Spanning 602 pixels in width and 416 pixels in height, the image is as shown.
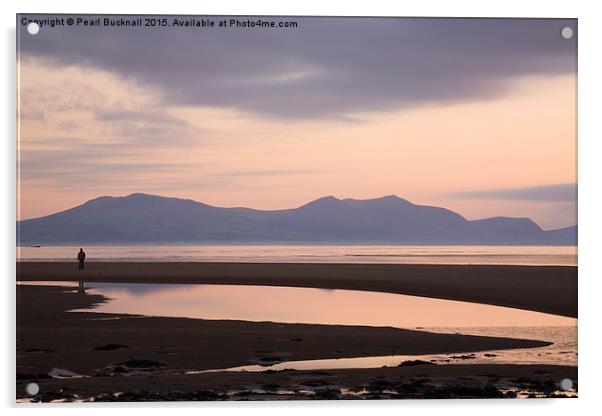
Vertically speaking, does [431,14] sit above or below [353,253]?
above

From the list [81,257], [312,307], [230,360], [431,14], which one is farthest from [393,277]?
[81,257]

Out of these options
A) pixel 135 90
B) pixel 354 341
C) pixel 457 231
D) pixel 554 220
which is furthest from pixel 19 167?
pixel 554 220

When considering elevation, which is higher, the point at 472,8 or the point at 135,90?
the point at 472,8

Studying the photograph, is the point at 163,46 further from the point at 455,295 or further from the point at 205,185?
the point at 455,295

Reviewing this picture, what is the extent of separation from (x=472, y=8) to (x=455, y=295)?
160 inches

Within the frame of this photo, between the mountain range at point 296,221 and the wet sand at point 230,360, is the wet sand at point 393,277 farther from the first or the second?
the wet sand at point 230,360

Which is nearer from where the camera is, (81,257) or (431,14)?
(431,14)

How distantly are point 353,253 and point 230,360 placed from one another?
2.30 m

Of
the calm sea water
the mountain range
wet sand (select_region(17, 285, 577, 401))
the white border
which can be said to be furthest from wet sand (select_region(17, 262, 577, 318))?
wet sand (select_region(17, 285, 577, 401))

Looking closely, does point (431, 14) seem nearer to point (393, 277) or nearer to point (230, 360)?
point (230, 360)

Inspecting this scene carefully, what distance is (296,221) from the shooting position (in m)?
11.8

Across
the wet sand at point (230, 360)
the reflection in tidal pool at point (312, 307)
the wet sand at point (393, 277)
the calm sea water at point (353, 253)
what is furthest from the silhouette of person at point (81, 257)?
the reflection in tidal pool at point (312, 307)

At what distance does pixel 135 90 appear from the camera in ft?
34.7

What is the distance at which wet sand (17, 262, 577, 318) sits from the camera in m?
10.6
